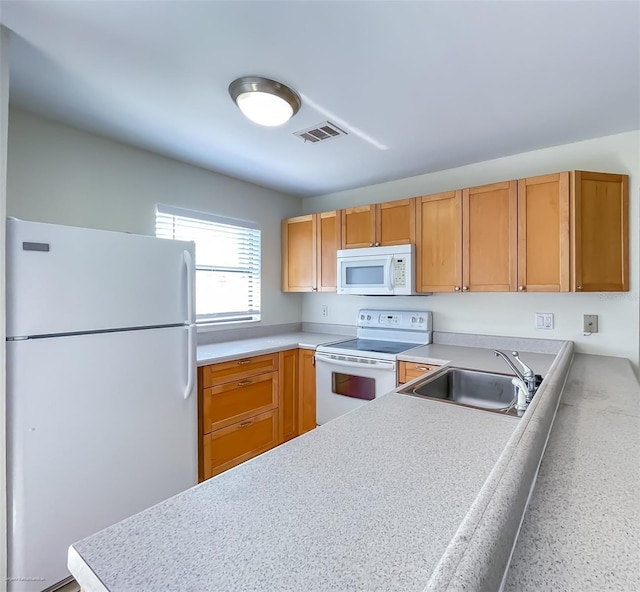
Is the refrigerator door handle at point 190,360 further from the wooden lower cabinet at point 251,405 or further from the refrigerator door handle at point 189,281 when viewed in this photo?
the wooden lower cabinet at point 251,405

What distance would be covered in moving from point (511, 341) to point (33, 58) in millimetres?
3145

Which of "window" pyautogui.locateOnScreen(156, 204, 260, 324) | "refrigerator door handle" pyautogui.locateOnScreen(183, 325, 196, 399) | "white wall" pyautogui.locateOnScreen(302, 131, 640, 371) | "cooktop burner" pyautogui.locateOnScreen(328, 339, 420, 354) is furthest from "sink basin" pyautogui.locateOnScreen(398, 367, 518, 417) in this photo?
"window" pyautogui.locateOnScreen(156, 204, 260, 324)

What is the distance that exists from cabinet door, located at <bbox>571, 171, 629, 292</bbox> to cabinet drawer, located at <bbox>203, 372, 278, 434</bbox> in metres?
2.22

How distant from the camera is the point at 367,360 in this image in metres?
2.53

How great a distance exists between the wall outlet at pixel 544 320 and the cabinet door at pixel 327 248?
1.60 meters

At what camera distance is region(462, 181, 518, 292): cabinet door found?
2293 millimetres

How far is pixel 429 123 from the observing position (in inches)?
80.4

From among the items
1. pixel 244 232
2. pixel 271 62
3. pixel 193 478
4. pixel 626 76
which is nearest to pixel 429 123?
pixel 626 76

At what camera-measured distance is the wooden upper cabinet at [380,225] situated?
2752 mm

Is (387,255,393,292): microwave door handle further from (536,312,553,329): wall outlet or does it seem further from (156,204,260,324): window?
(156,204,260,324): window

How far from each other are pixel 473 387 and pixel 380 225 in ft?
4.94

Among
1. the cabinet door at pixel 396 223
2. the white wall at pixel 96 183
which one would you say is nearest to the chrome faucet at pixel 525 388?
the cabinet door at pixel 396 223

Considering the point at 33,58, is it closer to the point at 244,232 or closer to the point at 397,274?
the point at 244,232

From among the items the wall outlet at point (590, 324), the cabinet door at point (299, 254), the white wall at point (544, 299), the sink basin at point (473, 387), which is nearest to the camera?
the sink basin at point (473, 387)
